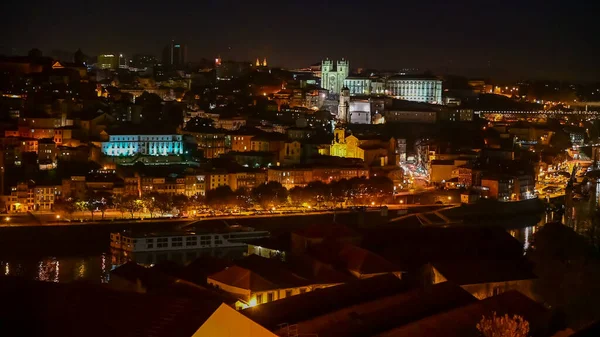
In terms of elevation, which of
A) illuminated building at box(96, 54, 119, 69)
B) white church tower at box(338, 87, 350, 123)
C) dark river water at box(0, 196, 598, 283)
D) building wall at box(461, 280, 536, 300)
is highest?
illuminated building at box(96, 54, 119, 69)

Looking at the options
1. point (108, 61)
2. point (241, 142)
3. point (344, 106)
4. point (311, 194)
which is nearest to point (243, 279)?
point (311, 194)

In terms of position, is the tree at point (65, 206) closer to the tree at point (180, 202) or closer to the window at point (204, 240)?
the tree at point (180, 202)

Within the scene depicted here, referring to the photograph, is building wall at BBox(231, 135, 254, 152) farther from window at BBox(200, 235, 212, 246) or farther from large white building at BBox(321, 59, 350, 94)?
large white building at BBox(321, 59, 350, 94)

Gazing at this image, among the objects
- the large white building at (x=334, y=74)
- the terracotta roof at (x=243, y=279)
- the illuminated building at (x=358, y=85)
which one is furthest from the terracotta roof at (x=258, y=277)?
the large white building at (x=334, y=74)

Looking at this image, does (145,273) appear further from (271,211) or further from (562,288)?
(271,211)

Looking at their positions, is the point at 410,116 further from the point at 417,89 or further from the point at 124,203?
the point at 124,203

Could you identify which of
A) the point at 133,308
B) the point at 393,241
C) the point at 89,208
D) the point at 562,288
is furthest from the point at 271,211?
the point at 133,308

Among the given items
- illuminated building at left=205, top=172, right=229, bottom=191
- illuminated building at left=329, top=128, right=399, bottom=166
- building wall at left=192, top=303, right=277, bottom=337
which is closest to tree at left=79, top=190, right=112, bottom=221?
illuminated building at left=205, top=172, right=229, bottom=191

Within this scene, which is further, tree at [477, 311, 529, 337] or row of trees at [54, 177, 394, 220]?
row of trees at [54, 177, 394, 220]
